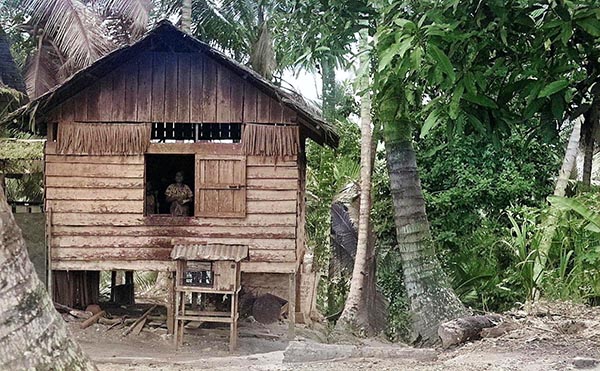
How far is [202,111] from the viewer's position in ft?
36.8

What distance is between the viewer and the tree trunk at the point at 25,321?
3279mm

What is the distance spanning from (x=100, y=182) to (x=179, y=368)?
5157mm

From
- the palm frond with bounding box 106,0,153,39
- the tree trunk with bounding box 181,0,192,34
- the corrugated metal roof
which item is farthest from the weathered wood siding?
the palm frond with bounding box 106,0,153,39

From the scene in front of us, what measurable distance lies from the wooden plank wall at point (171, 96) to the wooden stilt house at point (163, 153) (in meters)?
0.02

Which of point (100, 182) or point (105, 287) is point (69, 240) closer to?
point (100, 182)

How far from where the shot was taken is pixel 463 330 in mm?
6363

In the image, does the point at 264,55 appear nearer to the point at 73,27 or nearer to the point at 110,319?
the point at 73,27

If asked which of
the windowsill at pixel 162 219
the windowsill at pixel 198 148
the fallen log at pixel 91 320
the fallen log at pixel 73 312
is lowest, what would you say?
the fallen log at pixel 91 320

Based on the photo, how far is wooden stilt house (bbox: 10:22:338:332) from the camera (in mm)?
11070

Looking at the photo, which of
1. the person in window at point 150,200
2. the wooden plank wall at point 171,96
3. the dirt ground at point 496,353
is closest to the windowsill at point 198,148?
the wooden plank wall at point 171,96

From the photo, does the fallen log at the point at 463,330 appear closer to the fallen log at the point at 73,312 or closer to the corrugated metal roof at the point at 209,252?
the corrugated metal roof at the point at 209,252

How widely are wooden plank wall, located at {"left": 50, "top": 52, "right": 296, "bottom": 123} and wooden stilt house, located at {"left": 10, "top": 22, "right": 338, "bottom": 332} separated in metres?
0.02

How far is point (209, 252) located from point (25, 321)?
24.7 feet

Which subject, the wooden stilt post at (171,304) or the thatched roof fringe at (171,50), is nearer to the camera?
the thatched roof fringe at (171,50)
